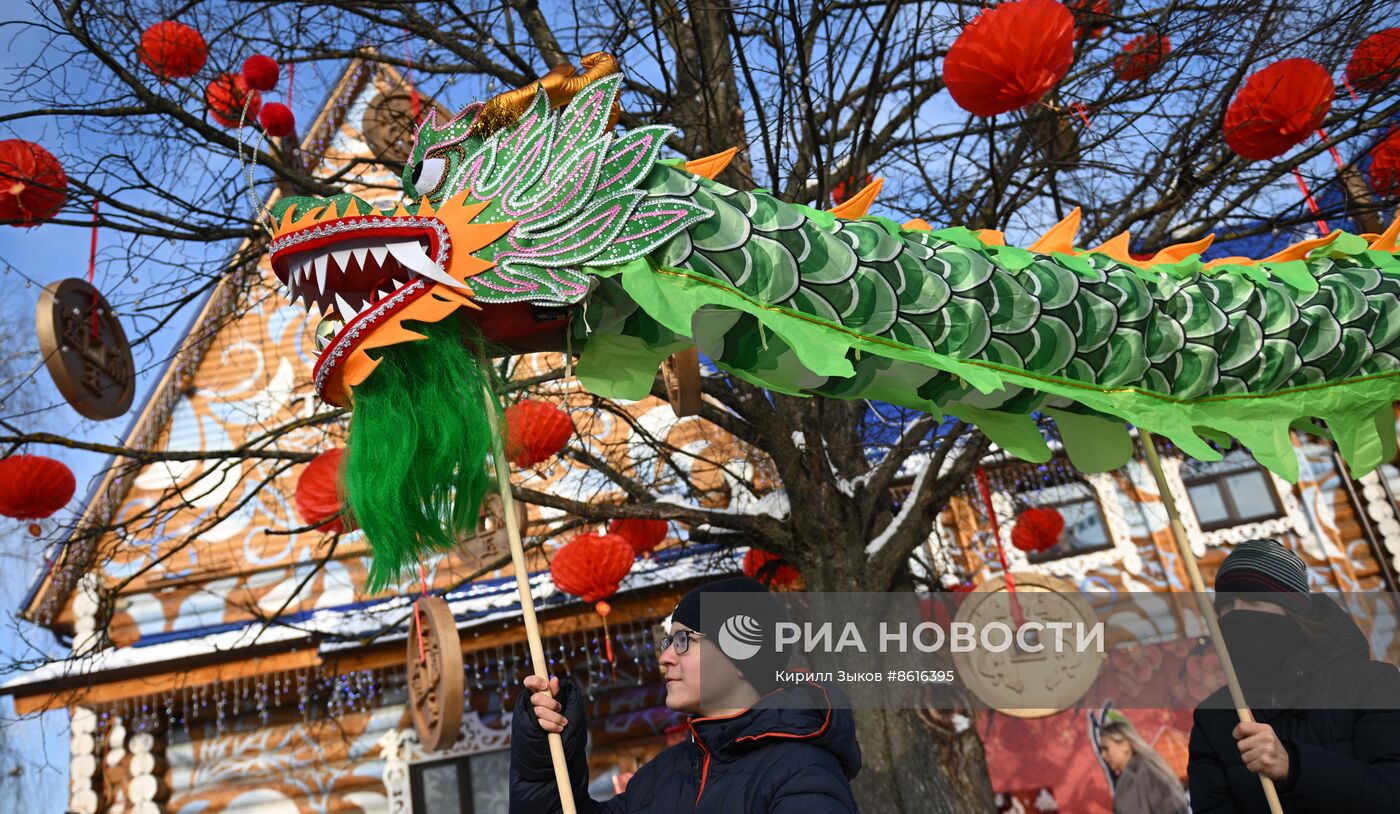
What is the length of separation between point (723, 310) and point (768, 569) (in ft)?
13.8

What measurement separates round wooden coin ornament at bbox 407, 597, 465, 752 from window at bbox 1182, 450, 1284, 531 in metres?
7.42

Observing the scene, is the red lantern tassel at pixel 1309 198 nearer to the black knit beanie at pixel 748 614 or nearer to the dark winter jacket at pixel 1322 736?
the dark winter jacket at pixel 1322 736

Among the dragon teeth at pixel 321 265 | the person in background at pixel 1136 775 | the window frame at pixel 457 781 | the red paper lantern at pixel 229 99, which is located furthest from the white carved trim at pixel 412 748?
the dragon teeth at pixel 321 265

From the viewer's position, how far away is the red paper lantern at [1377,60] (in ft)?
16.5

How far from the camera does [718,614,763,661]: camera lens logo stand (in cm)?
258

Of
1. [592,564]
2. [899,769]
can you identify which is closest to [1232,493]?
[899,769]

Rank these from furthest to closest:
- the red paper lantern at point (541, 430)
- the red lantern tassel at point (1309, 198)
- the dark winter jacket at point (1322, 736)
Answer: the red lantern tassel at point (1309, 198)
the red paper lantern at point (541, 430)
the dark winter jacket at point (1322, 736)

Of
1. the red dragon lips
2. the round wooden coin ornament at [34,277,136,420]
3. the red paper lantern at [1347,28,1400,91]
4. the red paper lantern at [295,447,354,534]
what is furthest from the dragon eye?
the red paper lantern at [1347,28,1400,91]

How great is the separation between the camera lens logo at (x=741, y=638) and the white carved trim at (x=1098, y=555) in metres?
7.15

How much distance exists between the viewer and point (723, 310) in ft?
8.70

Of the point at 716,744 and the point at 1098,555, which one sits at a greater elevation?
the point at 1098,555

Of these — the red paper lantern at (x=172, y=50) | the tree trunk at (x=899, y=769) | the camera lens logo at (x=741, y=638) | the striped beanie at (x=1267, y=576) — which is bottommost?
the tree trunk at (x=899, y=769)

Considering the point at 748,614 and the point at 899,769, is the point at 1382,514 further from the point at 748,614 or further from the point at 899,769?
the point at 748,614

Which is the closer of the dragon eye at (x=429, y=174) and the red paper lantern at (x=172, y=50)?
the dragon eye at (x=429, y=174)
